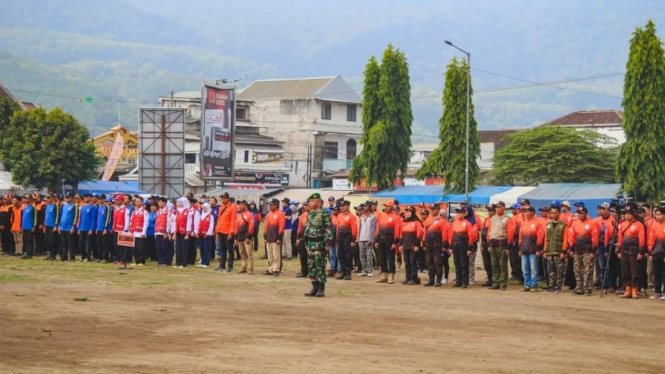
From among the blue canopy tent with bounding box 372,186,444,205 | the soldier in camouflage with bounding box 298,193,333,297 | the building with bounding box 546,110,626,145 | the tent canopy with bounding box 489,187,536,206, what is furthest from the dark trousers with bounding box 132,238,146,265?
the building with bounding box 546,110,626,145

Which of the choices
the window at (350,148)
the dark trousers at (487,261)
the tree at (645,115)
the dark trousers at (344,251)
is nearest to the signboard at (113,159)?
the window at (350,148)

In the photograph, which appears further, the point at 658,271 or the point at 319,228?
the point at 658,271

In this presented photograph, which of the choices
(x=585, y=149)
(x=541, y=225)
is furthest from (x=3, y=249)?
(x=585, y=149)

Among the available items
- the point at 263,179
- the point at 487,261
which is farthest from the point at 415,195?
the point at 263,179

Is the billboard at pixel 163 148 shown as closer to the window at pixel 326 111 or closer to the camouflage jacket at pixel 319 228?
the camouflage jacket at pixel 319 228

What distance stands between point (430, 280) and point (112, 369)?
14.9 metres

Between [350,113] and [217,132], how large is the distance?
137 ft

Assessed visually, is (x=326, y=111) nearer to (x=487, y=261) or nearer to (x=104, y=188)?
(x=104, y=188)

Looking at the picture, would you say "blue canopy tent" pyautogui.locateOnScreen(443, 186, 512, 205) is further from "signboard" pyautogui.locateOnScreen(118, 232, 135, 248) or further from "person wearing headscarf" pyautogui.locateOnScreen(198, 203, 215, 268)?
"signboard" pyautogui.locateOnScreen(118, 232, 135, 248)

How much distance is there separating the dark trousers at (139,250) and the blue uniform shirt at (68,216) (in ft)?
8.12

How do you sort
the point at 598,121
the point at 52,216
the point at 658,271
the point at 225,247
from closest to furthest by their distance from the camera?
1. the point at 658,271
2. the point at 225,247
3. the point at 52,216
4. the point at 598,121

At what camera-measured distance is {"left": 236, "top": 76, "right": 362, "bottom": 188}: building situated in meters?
97.2

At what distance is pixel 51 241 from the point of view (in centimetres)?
3159

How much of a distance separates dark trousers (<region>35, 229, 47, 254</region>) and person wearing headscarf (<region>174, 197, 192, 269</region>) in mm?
5983
